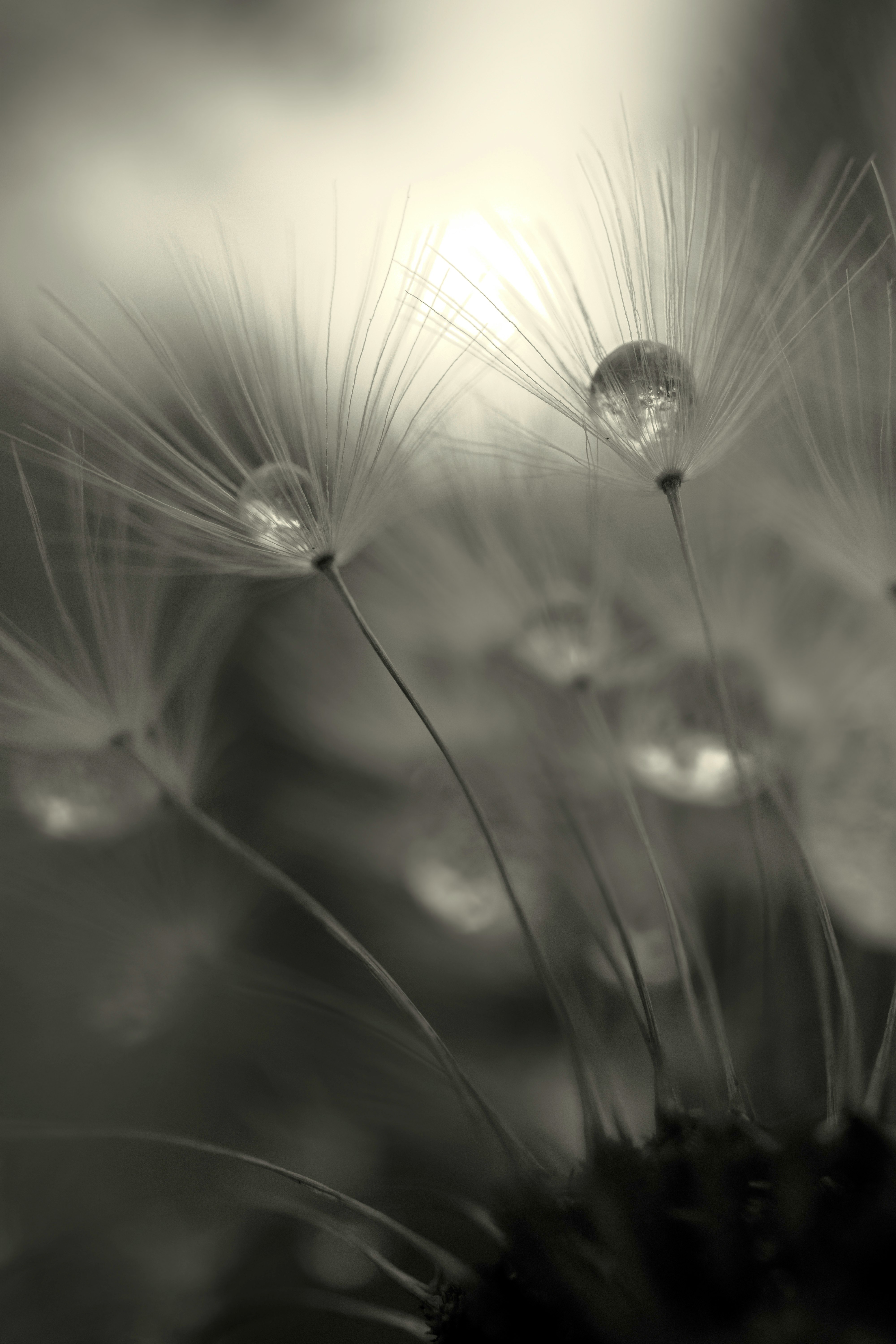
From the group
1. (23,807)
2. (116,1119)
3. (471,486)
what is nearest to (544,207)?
(471,486)

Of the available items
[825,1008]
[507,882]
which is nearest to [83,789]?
[507,882]

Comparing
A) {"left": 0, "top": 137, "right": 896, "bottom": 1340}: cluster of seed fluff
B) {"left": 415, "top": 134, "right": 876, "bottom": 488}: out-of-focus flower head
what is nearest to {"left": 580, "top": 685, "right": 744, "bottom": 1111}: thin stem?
{"left": 0, "top": 137, "right": 896, "bottom": 1340}: cluster of seed fluff

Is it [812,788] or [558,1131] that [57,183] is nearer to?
[812,788]

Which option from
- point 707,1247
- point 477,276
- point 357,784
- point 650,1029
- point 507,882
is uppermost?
point 477,276

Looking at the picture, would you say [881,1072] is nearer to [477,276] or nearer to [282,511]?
[282,511]

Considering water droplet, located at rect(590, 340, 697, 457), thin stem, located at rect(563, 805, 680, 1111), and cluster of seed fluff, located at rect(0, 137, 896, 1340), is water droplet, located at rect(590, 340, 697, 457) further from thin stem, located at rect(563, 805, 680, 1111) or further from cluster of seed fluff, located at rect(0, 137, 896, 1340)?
thin stem, located at rect(563, 805, 680, 1111)

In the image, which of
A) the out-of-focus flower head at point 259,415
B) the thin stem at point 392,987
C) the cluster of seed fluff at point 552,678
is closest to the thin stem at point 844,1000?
the cluster of seed fluff at point 552,678
